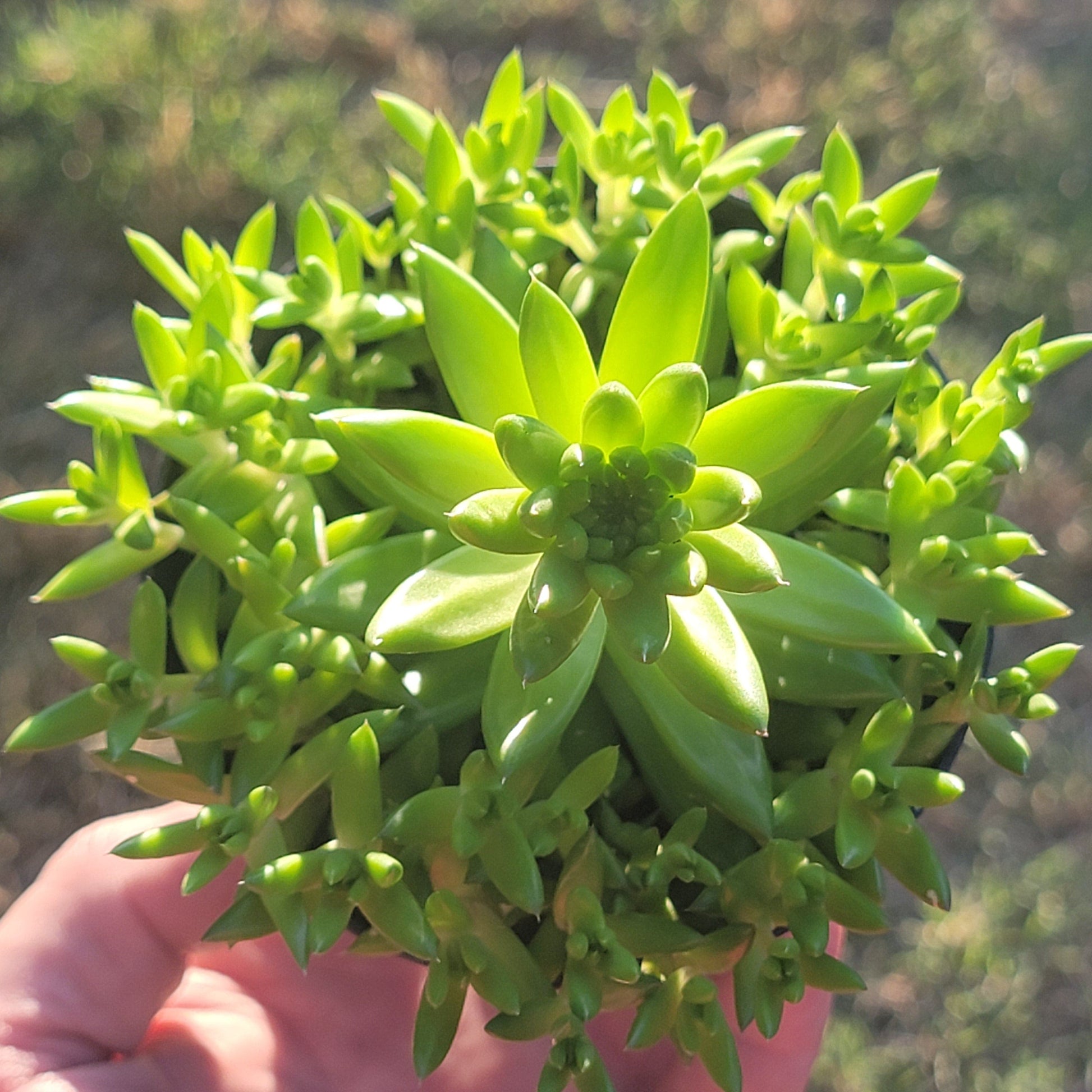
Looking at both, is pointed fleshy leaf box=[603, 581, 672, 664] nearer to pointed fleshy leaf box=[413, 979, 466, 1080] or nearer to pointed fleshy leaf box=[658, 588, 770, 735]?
pointed fleshy leaf box=[658, 588, 770, 735]

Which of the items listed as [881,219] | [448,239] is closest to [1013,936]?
[881,219]

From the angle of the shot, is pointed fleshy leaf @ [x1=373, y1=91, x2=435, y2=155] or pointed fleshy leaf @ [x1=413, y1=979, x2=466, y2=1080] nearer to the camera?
pointed fleshy leaf @ [x1=413, y1=979, x2=466, y2=1080]

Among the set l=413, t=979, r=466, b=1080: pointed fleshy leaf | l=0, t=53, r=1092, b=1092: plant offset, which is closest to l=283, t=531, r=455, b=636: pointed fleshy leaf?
l=0, t=53, r=1092, b=1092: plant offset

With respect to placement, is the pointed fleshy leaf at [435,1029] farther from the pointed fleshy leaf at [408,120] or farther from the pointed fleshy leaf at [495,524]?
the pointed fleshy leaf at [408,120]

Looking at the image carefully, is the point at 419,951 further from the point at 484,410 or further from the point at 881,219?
the point at 881,219

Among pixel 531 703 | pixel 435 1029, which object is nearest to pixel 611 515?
pixel 531 703

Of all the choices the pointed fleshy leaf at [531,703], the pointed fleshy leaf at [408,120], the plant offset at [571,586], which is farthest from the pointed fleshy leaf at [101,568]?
the pointed fleshy leaf at [408,120]

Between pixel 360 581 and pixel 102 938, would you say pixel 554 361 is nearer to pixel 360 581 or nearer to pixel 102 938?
pixel 360 581
